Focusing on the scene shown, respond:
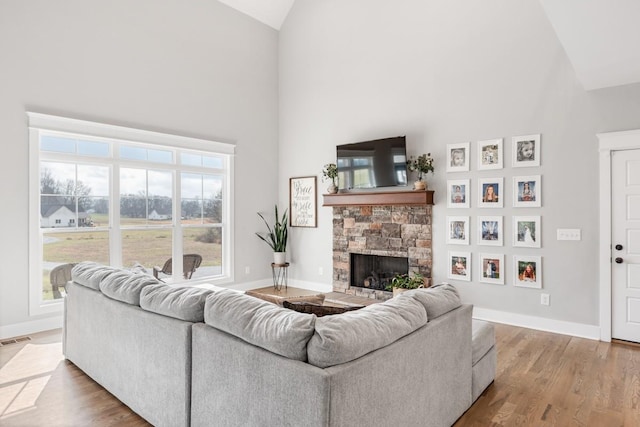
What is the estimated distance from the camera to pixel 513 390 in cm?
293

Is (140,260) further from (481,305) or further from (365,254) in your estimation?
(481,305)

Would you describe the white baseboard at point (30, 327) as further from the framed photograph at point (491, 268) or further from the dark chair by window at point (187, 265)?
the framed photograph at point (491, 268)

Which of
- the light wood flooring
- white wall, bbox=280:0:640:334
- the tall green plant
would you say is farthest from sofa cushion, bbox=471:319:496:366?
the tall green plant

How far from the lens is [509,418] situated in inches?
99.5

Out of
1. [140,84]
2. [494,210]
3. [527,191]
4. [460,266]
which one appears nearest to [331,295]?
[460,266]

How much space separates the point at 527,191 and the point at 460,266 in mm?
1223

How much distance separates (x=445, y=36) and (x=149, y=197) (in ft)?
15.0

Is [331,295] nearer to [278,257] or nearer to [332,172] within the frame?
[278,257]

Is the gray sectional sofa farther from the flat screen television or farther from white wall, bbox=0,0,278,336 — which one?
the flat screen television

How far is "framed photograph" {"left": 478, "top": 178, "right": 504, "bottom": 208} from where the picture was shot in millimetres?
4734

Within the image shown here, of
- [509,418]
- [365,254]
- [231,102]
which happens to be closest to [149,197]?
[231,102]

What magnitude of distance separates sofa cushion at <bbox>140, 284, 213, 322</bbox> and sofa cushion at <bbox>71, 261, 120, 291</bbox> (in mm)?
706

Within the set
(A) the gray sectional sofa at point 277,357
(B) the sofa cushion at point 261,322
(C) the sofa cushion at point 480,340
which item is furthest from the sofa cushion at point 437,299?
(B) the sofa cushion at point 261,322

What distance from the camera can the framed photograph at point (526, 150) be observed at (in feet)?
14.7
